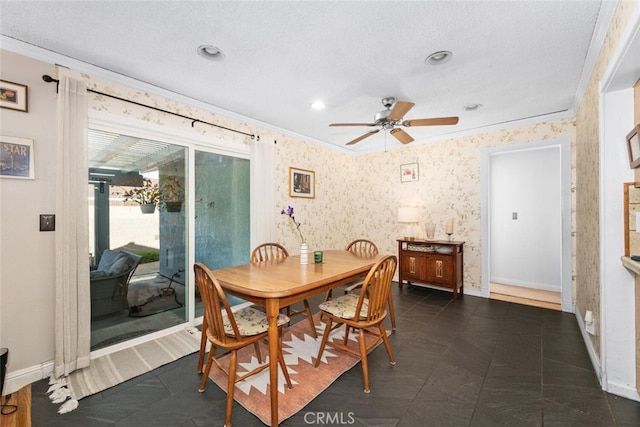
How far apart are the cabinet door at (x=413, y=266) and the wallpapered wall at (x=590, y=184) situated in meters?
1.78

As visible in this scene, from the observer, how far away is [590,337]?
2426 mm

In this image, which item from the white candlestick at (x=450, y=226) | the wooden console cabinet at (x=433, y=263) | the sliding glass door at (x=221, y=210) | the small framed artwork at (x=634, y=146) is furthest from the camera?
the white candlestick at (x=450, y=226)

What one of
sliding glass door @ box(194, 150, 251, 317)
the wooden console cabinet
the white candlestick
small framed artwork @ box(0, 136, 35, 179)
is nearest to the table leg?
sliding glass door @ box(194, 150, 251, 317)

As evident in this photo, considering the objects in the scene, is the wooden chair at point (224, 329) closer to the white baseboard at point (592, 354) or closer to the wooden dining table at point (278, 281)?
the wooden dining table at point (278, 281)

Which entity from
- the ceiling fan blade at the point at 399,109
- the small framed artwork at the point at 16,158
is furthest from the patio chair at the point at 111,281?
the ceiling fan blade at the point at 399,109

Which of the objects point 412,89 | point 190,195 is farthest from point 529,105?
point 190,195

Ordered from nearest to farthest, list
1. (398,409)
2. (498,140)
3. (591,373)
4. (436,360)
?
(398,409) → (591,373) → (436,360) → (498,140)

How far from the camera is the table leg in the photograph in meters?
1.61

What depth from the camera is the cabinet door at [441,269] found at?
3980mm

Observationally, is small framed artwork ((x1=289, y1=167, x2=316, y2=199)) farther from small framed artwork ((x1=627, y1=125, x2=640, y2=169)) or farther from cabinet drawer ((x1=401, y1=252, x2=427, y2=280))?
small framed artwork ((x1=627, y1=125, x2=640, y2=169))

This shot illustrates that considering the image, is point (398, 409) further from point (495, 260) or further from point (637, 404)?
point (495, 260)

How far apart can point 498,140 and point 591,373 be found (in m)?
2.97

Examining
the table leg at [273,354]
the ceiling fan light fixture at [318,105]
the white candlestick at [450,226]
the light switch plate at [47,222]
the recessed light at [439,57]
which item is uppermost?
the recessed light at [439,57]

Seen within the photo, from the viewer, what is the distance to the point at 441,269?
4.06m
